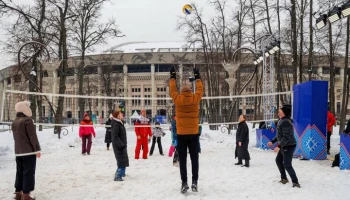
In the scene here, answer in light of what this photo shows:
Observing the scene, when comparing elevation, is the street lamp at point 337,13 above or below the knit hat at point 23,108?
above

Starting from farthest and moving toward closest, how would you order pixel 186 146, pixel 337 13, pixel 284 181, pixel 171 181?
pixel 337 13 → pixel 171 181 → pixel 284 181 → pixel 186 146

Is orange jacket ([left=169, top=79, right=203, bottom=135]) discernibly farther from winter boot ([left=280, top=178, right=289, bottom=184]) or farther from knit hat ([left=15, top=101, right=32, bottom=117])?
knit hat ([left=15, top=101, right=32, bottom=117])

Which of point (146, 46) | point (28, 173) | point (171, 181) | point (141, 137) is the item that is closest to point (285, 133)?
point (171, 181)

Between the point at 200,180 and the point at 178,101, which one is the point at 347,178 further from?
the point at 178,101

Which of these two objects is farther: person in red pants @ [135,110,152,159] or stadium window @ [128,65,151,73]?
stadium window @ [128,65,151,73]

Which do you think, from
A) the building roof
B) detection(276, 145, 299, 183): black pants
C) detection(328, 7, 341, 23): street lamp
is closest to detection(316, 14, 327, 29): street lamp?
detection(328, 7, 341, 23): street lamp

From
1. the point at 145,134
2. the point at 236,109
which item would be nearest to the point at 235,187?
the point at 145,134

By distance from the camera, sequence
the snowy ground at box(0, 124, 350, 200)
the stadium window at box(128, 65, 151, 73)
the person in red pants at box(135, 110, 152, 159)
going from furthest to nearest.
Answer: the stadium window at box(128, 65, 151, 73) → the person in red pants at box(135, 110, 152, 159) → the snowy ground at box(0, 124, 350, 200)

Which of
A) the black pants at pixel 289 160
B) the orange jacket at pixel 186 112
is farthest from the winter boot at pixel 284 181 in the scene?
the orange jacket at pixel 186 112

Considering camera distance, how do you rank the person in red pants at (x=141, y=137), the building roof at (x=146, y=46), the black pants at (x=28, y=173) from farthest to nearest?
the building roof at (x=146, y=46) < the person in red pants at (x=141, y=137) < the black pants at (x=28, y=173)

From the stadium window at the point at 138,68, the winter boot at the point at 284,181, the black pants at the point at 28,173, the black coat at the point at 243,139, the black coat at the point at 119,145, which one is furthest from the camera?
the stadium window at the point at 138,68

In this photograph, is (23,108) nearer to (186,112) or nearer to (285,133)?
(186,112)

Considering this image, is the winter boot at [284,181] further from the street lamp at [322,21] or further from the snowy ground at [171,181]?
the street lamp at [322,21]

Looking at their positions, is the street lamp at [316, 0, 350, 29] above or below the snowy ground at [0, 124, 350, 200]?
above
